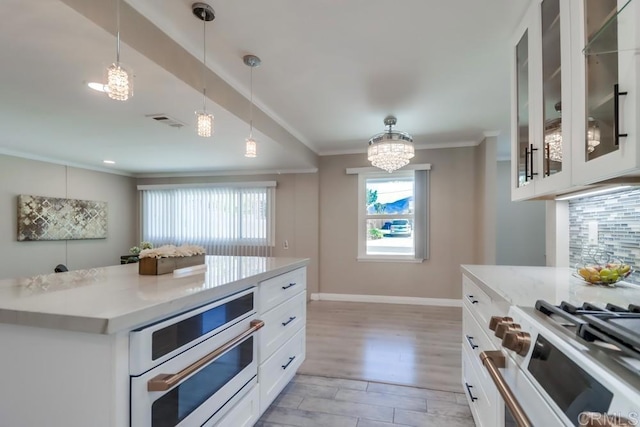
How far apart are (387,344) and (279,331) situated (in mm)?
1595

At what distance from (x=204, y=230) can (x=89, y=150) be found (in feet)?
7.09

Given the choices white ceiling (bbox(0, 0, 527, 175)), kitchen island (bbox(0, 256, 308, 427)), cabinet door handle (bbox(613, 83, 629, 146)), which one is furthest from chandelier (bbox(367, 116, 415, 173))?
kitchen island (bbox(0, 256, 308, 427))

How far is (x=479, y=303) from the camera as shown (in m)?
1.70

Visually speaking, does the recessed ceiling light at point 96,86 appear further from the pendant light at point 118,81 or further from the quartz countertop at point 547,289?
the quartz countertop at point 547,289

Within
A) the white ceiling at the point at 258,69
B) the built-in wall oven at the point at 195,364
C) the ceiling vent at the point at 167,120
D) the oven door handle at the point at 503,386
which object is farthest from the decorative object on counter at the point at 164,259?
the oven door handle at the point at 503,386

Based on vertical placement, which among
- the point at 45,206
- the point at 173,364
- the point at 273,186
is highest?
the point at 273,186

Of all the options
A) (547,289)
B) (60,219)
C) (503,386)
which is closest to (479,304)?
(547,289)

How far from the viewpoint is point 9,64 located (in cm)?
185

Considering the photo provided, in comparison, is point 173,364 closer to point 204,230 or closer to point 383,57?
point 383,57

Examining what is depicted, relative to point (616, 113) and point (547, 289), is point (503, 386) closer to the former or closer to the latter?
point (547, 289)

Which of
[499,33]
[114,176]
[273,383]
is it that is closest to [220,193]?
[114,176]

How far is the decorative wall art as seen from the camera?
4.21 meters

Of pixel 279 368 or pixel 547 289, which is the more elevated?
pixel 547 289

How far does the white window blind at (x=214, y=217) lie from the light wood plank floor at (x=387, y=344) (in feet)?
5.44
